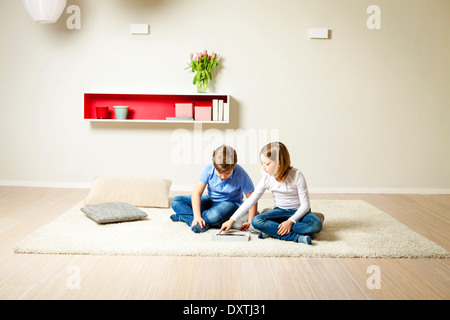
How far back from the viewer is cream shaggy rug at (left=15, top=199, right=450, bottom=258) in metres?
2.53

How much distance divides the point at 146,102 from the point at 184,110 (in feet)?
1.47

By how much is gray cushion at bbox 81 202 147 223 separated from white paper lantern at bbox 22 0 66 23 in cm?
192

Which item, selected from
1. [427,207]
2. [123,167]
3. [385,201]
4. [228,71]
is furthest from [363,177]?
[123,167]

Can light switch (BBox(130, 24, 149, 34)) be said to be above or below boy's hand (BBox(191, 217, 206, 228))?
above

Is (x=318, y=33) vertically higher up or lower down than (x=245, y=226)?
higher up

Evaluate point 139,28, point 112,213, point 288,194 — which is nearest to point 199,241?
point 288,194

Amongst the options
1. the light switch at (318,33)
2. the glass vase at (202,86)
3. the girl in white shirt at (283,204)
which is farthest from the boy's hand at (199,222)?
the light switch at (318,33)

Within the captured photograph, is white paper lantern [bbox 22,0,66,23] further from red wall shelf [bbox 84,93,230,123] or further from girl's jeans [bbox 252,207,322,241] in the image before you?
girl's jeans [bbox 252,207,322,241]

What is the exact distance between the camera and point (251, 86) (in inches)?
182

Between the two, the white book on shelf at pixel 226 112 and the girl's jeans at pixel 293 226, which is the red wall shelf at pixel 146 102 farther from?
the girl's jeans at pixel 293 226

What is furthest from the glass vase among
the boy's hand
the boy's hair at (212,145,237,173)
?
the boy's hand

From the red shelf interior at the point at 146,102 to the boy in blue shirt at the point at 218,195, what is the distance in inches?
65.5

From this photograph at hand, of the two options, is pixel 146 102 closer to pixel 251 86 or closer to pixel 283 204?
pixel 251 86
